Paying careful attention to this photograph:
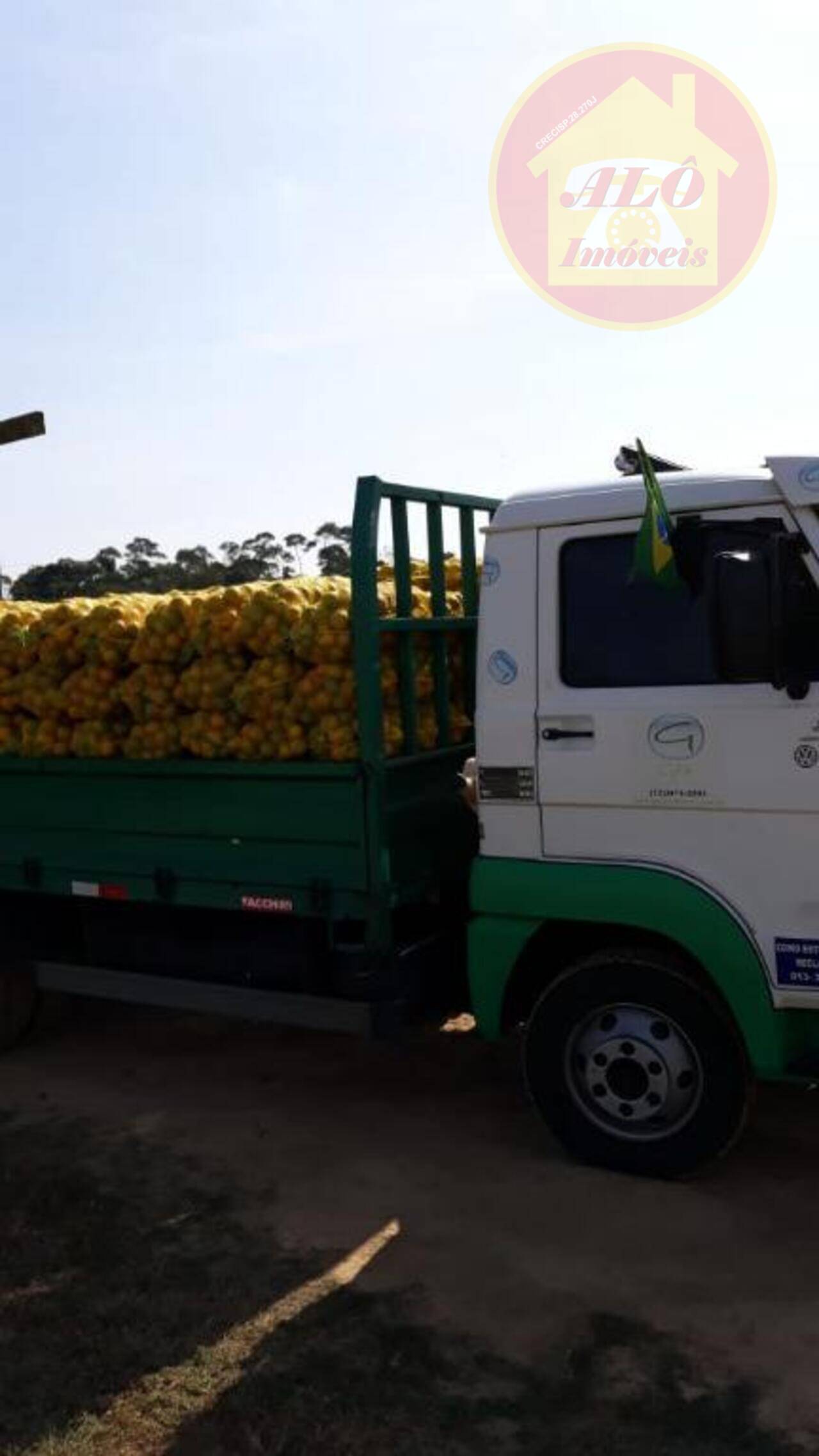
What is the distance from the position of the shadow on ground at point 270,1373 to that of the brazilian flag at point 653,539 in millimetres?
2260

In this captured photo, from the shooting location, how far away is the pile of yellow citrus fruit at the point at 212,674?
489 cm

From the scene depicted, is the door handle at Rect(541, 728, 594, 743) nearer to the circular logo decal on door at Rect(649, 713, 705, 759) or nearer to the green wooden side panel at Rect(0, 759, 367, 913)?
the circular logo decal on door at Rect(649, 713, 705, 759)

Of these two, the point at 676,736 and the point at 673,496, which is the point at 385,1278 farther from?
the point at 673,496

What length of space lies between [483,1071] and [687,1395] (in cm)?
251

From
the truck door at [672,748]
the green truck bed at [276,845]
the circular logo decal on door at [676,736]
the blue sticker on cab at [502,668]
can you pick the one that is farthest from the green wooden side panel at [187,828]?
the circular logo decal on door at [676,736]

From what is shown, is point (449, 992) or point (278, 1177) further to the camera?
point (449, 992)

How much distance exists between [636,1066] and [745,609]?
1.68 meters

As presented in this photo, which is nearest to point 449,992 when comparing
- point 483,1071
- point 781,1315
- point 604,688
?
point 483,1071

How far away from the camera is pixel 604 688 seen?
445 centimetres

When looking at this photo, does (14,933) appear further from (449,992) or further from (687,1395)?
(687,1395)

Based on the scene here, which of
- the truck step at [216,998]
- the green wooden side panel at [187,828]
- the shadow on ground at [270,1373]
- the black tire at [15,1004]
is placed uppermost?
the green wooden side panel at [187,828]

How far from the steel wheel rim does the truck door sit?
1.56 feet

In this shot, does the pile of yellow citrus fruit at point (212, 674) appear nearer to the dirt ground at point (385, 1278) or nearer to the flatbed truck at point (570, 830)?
the flatbed truck at point (570, 830)

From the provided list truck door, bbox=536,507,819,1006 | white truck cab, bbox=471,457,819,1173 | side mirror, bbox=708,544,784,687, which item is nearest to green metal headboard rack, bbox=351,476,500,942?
white truck cab, bbox=471,457,819,1173
